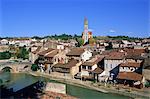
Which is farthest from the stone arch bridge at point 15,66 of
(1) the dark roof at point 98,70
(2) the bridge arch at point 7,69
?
(1) the dark roof at point 98,70

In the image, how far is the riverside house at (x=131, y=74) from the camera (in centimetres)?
1854

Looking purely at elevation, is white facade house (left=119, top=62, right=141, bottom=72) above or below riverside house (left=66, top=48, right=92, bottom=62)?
below

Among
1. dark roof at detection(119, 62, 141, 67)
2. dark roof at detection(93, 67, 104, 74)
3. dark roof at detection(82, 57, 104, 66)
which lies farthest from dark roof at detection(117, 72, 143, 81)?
dark roof at detection(82, 57, 104, 66)

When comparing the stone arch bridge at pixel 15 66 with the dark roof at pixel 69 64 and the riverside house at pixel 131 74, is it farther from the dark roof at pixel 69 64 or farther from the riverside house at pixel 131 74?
the riverside house at pixel 131 74

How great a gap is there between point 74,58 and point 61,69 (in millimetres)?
2087

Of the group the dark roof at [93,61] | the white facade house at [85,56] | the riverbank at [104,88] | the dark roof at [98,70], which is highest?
the white facade house at [85,56]

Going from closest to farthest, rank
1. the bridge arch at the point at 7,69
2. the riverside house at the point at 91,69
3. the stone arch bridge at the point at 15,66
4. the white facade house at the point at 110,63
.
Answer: the white facade house at the point at 110,63
the riverside house at the point at 91,69
the stone arch bridge at the point at 15,66
the bridge arch at the point at 7,69

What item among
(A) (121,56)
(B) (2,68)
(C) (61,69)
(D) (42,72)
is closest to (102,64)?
(A) (121,56)

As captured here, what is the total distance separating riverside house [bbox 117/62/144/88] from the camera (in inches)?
730

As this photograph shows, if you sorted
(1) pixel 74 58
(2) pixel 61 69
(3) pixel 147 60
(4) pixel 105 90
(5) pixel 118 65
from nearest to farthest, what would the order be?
(4) pixel 105 90 → (3) pixel 147 60 → (5) pixel 118 65 → (2) pixel 61 69 → (1) pixel 74 58

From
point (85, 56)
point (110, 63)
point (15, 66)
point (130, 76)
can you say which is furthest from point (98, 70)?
point (15, 66)

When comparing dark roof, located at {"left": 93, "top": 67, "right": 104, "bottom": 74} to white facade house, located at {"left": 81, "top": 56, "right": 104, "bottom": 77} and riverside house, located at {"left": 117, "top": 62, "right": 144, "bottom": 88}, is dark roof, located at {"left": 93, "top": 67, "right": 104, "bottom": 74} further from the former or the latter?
riverside house, located at {"left": 117, "top": 62, "right": 144, "bottom": 88}

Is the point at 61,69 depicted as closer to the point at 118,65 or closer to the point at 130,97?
the point at 118,65

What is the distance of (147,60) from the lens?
19.9m
